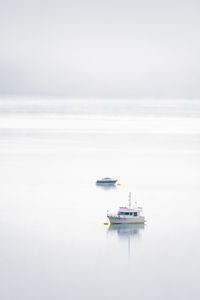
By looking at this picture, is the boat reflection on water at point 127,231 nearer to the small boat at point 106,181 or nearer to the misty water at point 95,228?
the misty water at point 95,228

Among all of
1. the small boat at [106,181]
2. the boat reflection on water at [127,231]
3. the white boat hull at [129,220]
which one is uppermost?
the small boat at [106,181]

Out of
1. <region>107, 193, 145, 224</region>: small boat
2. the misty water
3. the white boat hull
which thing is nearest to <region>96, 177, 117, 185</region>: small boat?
the misty water

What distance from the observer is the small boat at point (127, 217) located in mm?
23281

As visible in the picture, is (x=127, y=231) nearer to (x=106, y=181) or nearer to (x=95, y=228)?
(x=95, y=228)

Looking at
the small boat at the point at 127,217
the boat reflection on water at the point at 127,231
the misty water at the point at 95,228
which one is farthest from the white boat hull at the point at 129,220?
the misty water at the point at 95,228

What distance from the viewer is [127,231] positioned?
22562 mm

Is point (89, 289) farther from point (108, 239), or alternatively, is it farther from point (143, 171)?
point (143, 171)

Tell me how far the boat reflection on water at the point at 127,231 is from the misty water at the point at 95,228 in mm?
36

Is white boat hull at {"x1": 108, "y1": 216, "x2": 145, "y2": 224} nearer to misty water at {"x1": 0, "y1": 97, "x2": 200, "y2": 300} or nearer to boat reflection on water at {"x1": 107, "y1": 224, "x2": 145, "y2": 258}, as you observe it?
boat reflection on water at {"x1": 107, "y1": 224, "x2": 145, "y2": 258}

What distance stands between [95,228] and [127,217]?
1614 millimetres

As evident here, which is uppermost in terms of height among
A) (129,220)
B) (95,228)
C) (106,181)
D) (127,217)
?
(106,181)

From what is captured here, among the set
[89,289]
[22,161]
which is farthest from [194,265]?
[22,161]

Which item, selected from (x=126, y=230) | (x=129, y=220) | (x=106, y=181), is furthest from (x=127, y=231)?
(x=106, y=181)

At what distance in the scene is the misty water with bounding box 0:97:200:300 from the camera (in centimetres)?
1666
